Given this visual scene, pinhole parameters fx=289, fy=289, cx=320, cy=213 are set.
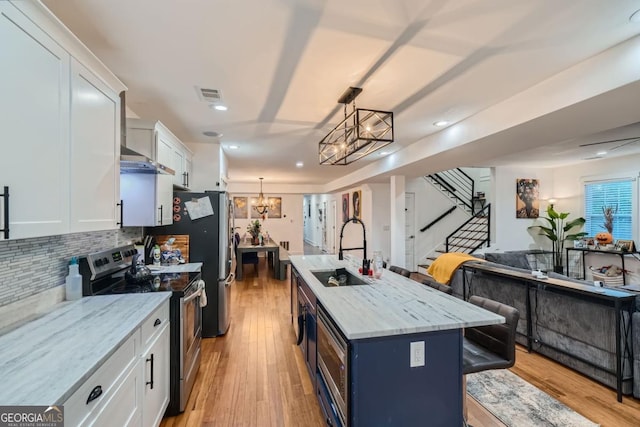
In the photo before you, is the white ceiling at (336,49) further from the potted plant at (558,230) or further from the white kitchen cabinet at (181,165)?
the potted plant at (558,230)

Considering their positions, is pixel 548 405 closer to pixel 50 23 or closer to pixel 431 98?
pixel 431 98

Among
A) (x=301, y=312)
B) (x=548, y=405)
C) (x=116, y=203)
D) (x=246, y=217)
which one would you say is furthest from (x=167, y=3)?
(x=246, y=217)

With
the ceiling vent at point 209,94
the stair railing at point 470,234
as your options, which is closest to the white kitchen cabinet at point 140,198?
the ceiling vent at point 209,94

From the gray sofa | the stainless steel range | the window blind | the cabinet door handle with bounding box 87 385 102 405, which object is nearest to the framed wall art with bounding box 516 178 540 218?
the window blind

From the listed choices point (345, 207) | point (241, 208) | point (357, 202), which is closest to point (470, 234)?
A: point (357, 202)

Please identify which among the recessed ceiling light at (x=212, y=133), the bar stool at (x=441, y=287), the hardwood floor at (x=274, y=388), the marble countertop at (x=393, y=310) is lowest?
the hardwood floor at (x=274, y=388)

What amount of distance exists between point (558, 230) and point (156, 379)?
7883mm

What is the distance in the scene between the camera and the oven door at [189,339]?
2227 millimetres

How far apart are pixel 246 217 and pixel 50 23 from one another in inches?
Answer: 364

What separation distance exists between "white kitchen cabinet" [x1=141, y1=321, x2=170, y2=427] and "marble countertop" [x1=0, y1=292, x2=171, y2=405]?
0.27m

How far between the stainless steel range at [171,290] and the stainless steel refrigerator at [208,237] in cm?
97

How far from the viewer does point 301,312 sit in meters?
2.90

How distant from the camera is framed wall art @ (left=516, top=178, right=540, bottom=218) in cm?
650

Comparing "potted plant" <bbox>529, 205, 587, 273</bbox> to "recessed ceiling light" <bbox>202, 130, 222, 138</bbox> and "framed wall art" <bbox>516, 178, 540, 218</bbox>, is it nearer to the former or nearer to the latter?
"framed wall art" <bbox>516, 178, 540, 218</bbox>
